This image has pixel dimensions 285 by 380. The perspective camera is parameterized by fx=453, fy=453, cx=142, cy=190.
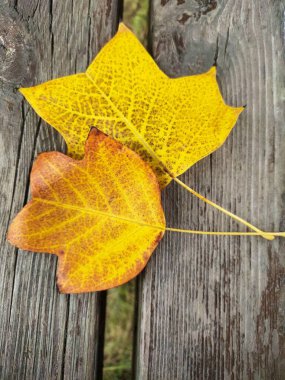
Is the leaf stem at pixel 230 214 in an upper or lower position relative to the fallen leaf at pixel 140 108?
lower

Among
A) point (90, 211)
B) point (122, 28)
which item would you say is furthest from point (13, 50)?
point (90, 211)

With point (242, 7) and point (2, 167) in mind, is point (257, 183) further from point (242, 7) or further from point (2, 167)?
point (2, 167)

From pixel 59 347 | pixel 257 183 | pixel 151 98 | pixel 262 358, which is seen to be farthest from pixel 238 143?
pixel 59 347

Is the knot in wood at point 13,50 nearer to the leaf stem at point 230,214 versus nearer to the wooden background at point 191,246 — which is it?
the wooden background at point 191,246

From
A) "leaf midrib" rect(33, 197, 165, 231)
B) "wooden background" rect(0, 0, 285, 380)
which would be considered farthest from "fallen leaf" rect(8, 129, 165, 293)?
"wooden background" rect(0, 0, 285, 380)

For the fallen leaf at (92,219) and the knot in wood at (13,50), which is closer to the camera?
the fallen leaf at (92,219)

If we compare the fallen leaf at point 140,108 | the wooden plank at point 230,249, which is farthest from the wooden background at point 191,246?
the fallen leaf at point 140,108
